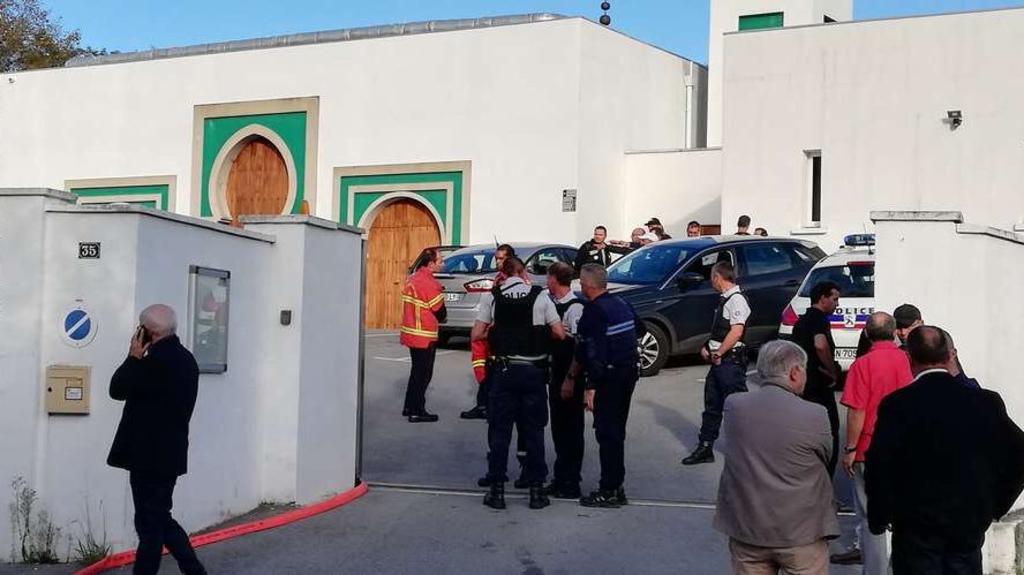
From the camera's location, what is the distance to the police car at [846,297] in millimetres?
16062

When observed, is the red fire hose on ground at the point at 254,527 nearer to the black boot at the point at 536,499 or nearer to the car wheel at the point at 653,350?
the black boot at the point at 536,499

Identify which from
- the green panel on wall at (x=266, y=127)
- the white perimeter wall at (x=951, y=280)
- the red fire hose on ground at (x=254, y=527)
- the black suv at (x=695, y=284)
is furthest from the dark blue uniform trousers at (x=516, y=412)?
the green panel on wall at (x=266, y=127)

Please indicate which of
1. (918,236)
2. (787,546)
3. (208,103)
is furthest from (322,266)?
(208,103)

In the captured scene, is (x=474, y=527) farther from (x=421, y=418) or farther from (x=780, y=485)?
(x=421, y=418)

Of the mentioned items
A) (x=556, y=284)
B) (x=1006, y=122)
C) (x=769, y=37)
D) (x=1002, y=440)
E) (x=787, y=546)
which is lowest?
(x=787, y=546)

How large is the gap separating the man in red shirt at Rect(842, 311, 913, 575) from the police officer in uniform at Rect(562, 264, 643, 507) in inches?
92.2

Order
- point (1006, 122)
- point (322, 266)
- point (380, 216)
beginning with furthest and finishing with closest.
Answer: point (380, 216), point (1006, 122), point (322, 266)

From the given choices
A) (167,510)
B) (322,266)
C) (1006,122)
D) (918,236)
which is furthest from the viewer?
(1006,122)

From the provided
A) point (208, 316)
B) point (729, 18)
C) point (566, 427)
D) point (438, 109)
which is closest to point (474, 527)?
point (566, 427)

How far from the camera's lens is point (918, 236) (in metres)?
9.29

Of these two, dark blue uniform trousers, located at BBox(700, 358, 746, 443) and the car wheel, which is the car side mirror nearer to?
the car wheel

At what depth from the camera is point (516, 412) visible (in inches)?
411

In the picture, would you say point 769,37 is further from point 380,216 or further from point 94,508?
point 94,508

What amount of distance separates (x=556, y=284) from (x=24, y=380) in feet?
13.8
